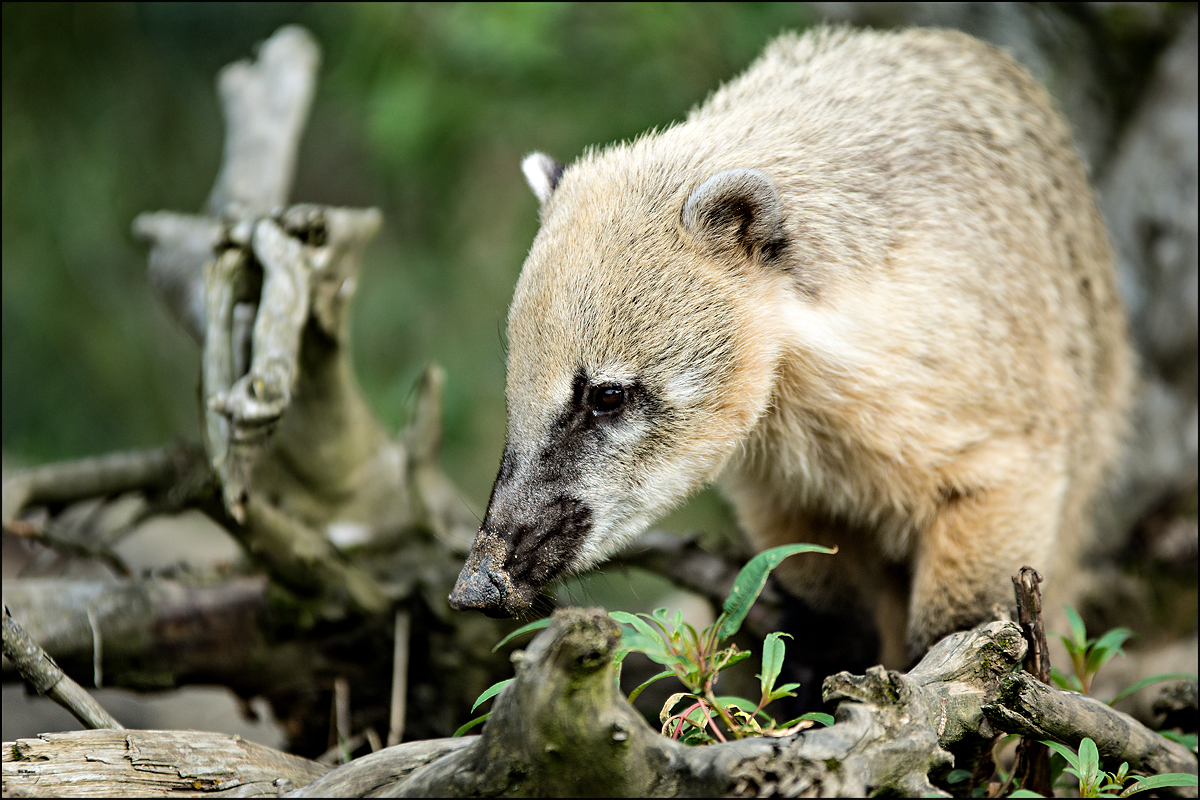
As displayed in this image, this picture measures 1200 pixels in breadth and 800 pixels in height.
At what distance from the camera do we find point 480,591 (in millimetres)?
2734

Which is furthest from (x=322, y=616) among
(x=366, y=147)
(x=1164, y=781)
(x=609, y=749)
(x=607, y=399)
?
(x=366, y=147)

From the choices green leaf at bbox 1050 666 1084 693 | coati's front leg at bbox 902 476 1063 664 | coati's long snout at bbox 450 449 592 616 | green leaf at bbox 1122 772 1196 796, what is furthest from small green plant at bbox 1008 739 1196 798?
coati's long snout at bbox 450 449 592 616

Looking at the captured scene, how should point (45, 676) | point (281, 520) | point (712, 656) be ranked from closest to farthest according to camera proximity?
point (712, 656)
point (45, 676)
point (281, 520)

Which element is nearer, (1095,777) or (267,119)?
(1095,777)

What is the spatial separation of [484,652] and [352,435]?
1138 millimetres

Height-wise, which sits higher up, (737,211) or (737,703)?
(737,211)

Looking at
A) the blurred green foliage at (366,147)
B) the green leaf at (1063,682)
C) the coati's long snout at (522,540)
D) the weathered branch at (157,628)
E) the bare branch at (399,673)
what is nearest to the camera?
the green leaf at (1063,682)

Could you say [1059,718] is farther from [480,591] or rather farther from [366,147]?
[366,147]

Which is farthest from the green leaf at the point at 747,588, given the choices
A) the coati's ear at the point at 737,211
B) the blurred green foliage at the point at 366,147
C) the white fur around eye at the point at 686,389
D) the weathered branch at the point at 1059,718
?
the blurred green foliage at the point at 366,147

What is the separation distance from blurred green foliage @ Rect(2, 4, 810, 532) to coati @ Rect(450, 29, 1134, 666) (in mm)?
1611

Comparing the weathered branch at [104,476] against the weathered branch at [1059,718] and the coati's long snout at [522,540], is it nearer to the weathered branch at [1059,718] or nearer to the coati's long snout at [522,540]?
the coati's long snout at [522,540]

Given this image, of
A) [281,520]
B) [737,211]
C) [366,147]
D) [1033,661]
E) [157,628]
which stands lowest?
[1033,661]

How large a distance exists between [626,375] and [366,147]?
16.8ft

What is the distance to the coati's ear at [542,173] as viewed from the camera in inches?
139
